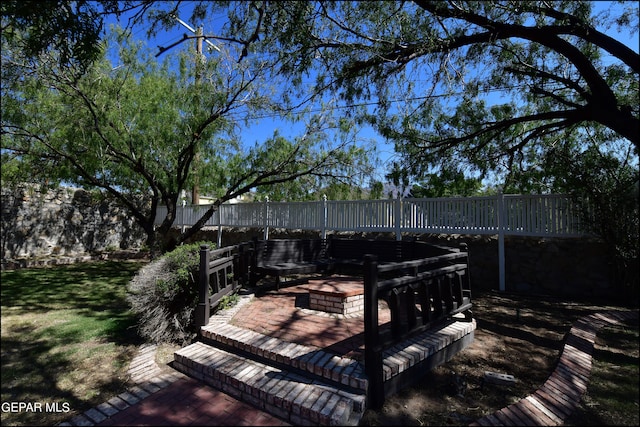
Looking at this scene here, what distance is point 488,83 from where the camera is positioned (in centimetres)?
559

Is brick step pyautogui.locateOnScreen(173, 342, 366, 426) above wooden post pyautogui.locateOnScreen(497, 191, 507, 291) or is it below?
below

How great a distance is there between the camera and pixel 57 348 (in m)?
3.84

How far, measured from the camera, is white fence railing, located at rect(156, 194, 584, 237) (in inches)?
230

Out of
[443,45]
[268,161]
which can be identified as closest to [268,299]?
[268,161]

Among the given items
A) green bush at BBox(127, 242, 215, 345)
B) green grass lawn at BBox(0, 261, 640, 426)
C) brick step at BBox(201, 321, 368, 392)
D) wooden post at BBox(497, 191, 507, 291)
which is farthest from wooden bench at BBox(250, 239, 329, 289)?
wooden post at BBox(497, 191, 507, 291)

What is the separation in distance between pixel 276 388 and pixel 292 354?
41 cm

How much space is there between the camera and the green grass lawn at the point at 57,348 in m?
2.66

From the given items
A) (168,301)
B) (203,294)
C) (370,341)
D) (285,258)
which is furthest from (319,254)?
(370,341)

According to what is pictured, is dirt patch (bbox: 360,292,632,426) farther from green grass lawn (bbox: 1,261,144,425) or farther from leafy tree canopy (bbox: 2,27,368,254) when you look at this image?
leafy tree canopy (bbox: 2,27,368,254)

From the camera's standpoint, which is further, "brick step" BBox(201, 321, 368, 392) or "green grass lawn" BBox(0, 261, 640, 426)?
"brick step" BBox(201, 321, 368, 392)

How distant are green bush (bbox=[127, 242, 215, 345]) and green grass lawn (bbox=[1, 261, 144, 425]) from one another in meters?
0.35

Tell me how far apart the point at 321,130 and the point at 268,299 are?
172 inches

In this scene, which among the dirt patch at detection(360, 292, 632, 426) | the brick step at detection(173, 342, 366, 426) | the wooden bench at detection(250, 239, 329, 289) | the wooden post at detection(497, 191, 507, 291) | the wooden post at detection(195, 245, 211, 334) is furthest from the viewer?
the wooden post at detection(497, 191, 507, 291)

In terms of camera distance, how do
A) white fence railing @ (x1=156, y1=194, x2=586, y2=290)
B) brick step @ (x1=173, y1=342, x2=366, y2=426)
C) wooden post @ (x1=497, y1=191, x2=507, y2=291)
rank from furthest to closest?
1. wooden post @ (x1=497, y1=191, x2=507, y2=291)
2. white fence railing @ (x1=156, y1=194, x2=586, y2=290)
3. brick step @ (x1=173, y1=342, x2=366, y2=426)
